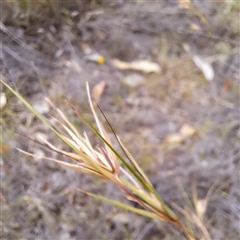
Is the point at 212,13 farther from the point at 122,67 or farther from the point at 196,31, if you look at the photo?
the point at 122,67

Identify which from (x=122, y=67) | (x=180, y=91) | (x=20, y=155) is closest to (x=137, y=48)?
(x=122, y=67)

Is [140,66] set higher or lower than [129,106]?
higher

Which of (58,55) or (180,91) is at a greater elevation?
(58,55)

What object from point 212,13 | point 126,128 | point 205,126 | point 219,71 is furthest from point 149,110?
point 212,13

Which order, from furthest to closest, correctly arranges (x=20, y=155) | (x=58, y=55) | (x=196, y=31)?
1. (x=196, y=31)
2. (x=58, y=55)
3. (x=20, y=155)

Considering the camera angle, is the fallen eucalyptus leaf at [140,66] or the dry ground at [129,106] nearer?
the dry ground at [129,106]

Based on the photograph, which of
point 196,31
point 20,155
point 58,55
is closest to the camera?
point 20,155

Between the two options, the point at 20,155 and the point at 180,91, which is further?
the point at 180,91

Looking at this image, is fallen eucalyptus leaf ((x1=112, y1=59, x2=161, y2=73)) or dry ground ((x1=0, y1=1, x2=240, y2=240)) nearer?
dry ground ((x1=0, y1=1, x2=240, y2=240))

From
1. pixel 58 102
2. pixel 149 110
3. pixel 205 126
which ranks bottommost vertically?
pixel 205 126
